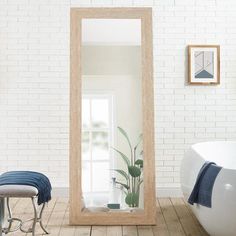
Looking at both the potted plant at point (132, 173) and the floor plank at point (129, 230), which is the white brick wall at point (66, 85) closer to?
the potted plant at point (132, 173)

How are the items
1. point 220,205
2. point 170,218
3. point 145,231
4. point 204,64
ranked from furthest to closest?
point 204,64 → point 170,218 → point 145,231 → point 220,205

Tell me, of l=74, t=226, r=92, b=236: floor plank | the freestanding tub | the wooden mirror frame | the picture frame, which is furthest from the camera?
the picture frame

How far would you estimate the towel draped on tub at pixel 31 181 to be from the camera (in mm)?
3418

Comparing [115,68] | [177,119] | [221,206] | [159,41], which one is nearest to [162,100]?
[177,119]

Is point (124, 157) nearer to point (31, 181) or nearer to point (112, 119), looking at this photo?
point (112, 119)

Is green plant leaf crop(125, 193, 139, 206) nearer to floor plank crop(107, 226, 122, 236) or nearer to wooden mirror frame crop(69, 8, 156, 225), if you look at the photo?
wooden mirror frame crop(69, 8, 156, 225)

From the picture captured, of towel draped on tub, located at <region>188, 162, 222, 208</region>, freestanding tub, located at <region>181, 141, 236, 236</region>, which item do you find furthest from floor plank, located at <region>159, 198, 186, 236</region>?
towel draped on tub, located at <region>188, 162, 222, 208</region>

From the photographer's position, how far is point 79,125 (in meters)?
4.06

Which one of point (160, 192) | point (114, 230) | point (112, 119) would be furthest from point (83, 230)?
point (160, 192)

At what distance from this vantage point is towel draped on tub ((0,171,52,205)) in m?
3.42

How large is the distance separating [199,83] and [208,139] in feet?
2.29

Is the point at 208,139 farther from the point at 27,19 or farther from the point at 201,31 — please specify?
the point at 27,19

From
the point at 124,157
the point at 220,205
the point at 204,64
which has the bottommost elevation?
the point at 220,205

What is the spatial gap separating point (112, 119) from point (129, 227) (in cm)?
101
